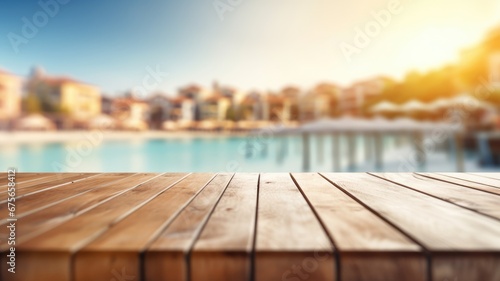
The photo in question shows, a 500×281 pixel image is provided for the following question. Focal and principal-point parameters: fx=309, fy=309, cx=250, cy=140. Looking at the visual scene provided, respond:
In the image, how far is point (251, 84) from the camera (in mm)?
37500

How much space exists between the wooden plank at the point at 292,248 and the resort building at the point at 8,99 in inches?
1336

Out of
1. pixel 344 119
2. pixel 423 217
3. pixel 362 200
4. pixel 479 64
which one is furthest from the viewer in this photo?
pixel 479 64

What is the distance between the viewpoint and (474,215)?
0.80 meters

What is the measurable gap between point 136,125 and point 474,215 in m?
37.5

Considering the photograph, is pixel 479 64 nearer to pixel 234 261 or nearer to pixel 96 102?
pixel 234 261

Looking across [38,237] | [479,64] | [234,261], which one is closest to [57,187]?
[38,237]

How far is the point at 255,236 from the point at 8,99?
36.4m

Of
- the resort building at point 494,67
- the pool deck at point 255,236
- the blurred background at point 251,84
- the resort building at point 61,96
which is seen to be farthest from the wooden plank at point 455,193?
the resort building at point 61,96

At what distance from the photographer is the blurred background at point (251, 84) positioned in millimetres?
6871

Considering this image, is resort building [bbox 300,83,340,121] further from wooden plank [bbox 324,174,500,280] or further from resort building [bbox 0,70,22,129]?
wooden plank [bbox 324,174,500,280]

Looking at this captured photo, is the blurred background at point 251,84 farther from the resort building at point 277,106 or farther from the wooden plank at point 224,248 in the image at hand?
the wooden plank at point 224,248

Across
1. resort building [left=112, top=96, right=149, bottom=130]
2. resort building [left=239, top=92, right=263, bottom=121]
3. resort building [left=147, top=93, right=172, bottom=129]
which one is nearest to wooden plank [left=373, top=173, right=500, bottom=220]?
resort building [left=112, top=96, right=149, bottom=130]

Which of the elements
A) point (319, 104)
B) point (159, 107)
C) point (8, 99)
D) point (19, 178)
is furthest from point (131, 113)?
point (19, 178)

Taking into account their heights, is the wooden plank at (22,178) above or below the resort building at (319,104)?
below
